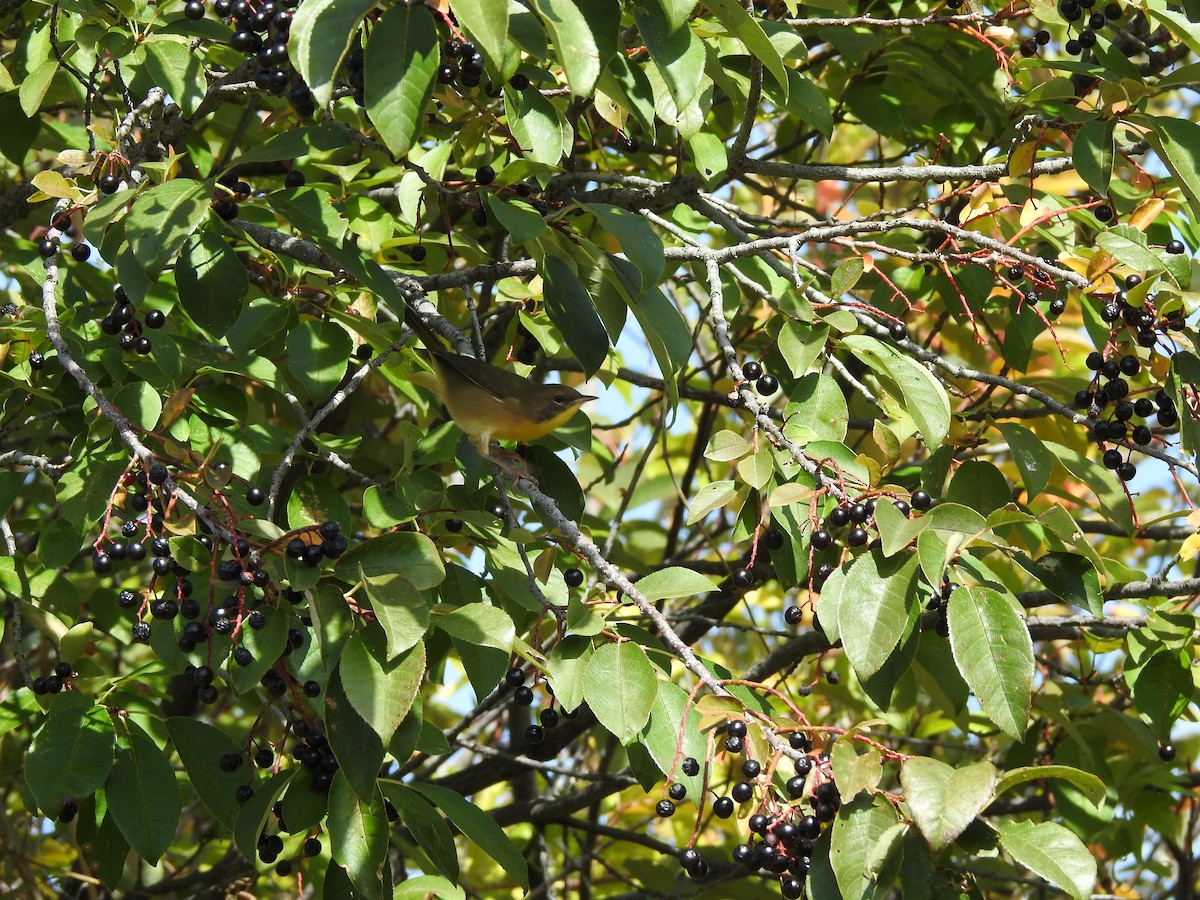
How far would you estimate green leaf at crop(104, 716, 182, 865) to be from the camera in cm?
303

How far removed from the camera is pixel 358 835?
2.62 metres

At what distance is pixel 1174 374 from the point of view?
3018 mm

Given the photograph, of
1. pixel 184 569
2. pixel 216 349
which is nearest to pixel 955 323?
pixel 216 349

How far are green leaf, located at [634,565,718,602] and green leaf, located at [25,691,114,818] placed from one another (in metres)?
1.38

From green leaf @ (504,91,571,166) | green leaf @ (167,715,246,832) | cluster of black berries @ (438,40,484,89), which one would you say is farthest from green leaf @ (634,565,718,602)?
cluster of black berries @ (438,40,484,89)

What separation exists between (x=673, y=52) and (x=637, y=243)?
18.6 inches

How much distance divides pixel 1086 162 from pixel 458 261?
3264 mm

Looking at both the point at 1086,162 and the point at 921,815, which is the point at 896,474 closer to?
the point at 1086,162

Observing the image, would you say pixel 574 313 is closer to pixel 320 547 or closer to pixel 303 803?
pixel 320 547

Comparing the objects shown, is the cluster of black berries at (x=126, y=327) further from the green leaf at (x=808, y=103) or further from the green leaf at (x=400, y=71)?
the green leaf at (x=808, y=103)

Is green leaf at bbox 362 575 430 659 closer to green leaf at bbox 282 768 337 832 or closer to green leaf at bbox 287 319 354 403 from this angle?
green leaf at bbox 282 768 337 832

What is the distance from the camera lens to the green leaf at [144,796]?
303 cm

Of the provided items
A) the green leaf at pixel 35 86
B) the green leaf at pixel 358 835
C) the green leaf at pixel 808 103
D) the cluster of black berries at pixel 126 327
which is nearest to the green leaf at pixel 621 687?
the green leaf at pixel 358 835

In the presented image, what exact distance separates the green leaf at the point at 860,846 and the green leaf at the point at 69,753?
69.8 inches
